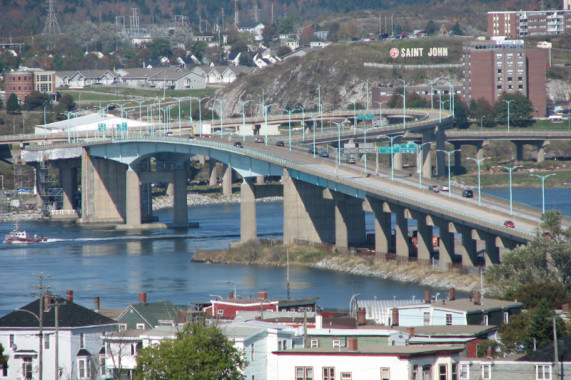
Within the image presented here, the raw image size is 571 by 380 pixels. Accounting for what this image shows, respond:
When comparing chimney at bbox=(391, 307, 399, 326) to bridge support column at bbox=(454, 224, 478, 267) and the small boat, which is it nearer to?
bridge support column at bbox=(454, 224, 478, 267)

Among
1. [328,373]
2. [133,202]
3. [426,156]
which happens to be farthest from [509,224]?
[426,156]

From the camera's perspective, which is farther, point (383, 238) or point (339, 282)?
point (383, 238)

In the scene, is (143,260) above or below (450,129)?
below

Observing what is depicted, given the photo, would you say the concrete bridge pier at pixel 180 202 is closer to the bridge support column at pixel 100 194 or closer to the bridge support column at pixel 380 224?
the bridge support column at pixel 100 194

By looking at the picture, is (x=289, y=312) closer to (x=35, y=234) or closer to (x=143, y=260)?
(x=143, y=260)

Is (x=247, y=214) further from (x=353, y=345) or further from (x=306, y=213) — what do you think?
(x=353, y=345)

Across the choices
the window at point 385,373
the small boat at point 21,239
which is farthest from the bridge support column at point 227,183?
the window at point 385,373

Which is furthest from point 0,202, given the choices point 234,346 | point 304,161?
point 234,346

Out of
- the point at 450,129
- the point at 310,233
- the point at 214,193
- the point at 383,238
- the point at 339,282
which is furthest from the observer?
the point at 450,129
